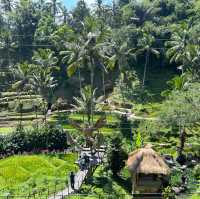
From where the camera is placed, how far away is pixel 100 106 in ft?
258

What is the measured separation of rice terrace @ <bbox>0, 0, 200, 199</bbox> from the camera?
149ft

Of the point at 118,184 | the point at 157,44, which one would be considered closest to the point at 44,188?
the point at 118,184

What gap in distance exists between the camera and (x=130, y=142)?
62.2 meters

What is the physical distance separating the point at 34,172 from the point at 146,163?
15462 mm

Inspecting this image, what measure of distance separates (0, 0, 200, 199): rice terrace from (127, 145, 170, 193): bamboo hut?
104mm

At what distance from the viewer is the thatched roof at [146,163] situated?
36.4m

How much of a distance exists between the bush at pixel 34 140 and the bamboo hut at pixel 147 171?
2003 cm

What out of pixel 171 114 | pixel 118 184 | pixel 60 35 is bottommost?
pixel 118 184

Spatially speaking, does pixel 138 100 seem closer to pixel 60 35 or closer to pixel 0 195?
pixel 60 35

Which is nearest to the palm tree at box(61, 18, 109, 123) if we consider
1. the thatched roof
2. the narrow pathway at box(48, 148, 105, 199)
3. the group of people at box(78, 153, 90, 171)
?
the narrow pathway at box(48, 148, 105, 199)

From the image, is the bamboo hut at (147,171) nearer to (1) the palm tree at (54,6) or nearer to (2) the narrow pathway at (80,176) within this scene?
(2) the narrow pathway at (80,176)

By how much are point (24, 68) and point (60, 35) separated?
52.0 feet

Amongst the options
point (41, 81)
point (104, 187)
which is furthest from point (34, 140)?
point (104, 187)

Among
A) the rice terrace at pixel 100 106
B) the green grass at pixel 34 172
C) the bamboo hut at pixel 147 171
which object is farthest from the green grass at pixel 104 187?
the bamboo hut at pixel 147 171
